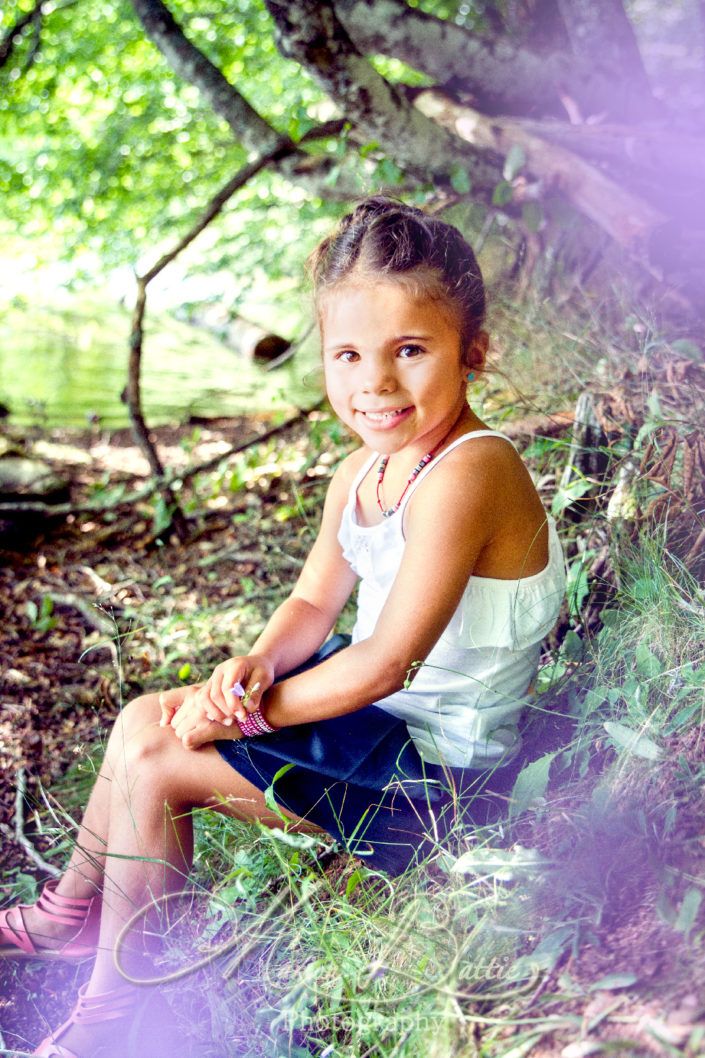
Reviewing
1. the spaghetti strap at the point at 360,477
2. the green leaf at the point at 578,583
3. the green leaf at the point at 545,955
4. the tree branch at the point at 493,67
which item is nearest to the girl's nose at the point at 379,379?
the spaghetti strap at the point at 360,477

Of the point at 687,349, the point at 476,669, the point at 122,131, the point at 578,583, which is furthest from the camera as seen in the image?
the point at 122,131

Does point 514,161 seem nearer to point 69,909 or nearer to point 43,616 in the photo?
point 43,616

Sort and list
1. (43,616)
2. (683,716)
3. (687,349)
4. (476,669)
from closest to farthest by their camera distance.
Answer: (683,716), (476,669), (687,349), (43,616)

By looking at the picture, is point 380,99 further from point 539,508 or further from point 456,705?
point 456,705

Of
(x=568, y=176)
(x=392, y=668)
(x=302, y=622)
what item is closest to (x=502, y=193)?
(x=568, y=176)

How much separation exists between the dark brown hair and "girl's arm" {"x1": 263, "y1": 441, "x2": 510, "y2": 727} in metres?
0.29

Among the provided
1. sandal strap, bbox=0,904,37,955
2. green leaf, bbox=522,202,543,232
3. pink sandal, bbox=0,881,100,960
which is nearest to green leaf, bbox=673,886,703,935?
pink sandal, bbox=0,881,100,960

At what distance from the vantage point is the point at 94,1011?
1.61 metres

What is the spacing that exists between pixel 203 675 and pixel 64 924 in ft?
2.93

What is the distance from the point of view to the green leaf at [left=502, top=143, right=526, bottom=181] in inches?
143

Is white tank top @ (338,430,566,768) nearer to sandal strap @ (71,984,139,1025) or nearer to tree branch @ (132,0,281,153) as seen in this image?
sandal strap @ (71,984,139,1025)

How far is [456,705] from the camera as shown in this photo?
1710mm

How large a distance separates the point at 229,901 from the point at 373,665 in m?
0.55

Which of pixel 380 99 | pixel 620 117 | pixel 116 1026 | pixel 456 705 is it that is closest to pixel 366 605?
pixel 456 705
